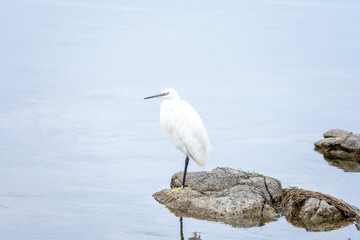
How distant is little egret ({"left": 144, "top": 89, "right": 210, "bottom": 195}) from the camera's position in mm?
11062

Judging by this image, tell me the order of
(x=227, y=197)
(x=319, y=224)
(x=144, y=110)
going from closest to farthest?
(x=319, y=224) → (x=227, y=197) → (x=144, y=110)

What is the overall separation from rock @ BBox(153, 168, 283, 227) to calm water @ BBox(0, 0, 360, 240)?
21cm

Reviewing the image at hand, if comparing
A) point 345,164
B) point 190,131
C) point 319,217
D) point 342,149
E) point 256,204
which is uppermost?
point 190,131

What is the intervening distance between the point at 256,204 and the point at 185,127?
1760 millimetres

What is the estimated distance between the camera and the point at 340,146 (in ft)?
47.7

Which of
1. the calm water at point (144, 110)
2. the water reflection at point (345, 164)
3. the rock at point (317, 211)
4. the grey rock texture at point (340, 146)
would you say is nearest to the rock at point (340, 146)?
the grey rock texture at point (340, 146)

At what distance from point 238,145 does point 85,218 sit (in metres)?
5.59

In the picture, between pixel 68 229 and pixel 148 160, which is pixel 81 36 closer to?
pixel 148 160

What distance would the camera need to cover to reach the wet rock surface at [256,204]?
10148mm

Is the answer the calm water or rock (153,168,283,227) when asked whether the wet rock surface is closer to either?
rock (153,168,283,227)

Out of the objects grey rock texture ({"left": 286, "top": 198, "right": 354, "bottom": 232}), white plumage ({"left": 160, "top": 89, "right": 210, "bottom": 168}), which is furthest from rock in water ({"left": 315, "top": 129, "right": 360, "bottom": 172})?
white plumage ({"left": 160, "top": 89, "right": 210, "bottom": 168})

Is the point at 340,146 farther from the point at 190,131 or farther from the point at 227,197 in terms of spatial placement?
the point at 227,197

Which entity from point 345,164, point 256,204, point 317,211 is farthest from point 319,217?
point 345,164

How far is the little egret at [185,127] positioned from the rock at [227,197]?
1.08 feet
